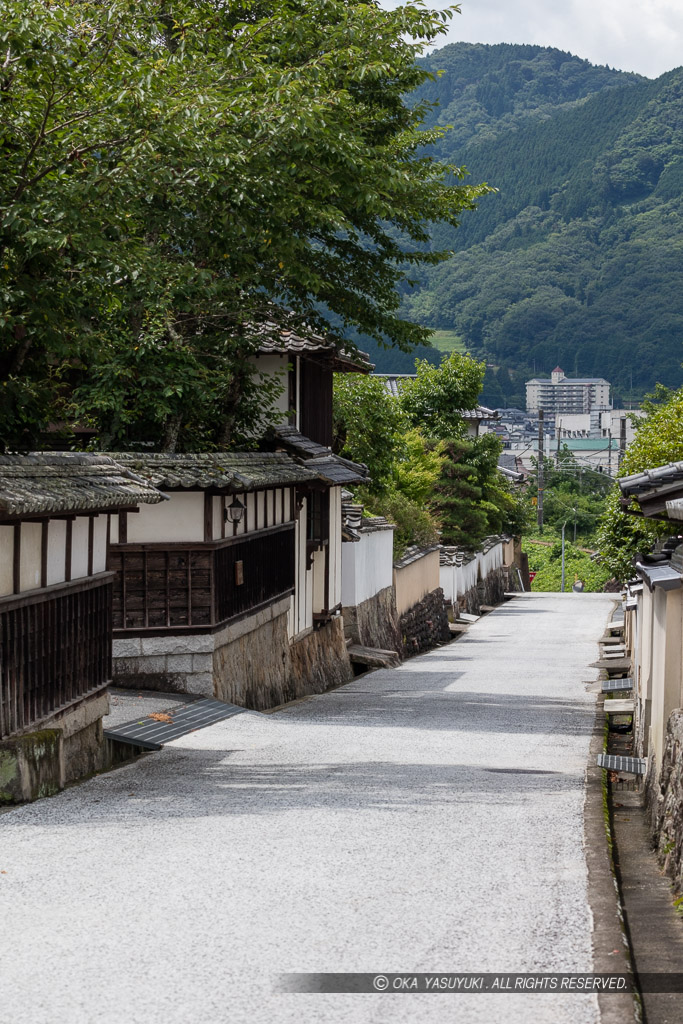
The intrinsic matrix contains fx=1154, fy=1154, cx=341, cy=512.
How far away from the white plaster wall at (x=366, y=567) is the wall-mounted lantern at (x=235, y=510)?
12290 millimetres

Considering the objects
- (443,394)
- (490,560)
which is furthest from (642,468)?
(490,560)

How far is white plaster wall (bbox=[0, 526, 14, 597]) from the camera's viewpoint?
10.9m

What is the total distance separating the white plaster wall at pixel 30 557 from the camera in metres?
11.4

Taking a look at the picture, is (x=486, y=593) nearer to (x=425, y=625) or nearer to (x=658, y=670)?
(x=425, y=625)

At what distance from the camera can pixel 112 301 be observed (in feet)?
44.0

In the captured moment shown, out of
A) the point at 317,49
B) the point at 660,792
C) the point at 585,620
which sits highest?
the point at 317,49

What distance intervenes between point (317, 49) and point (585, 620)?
35420mm

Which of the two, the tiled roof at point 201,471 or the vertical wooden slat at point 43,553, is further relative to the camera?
the tiled roof at point 201,471

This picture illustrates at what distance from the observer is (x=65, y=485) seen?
39.3 feet

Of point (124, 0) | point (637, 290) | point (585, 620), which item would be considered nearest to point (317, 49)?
point (124, 0)

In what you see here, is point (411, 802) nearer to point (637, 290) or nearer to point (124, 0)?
point (124, 0)

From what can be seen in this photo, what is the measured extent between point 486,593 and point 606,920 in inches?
2104

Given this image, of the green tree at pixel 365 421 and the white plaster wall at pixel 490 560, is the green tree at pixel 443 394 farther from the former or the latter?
the green tree at pixel 365 421

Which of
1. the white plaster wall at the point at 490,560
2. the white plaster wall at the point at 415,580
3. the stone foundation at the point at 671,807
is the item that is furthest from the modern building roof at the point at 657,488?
the white plaster wall at the point at 490,560
